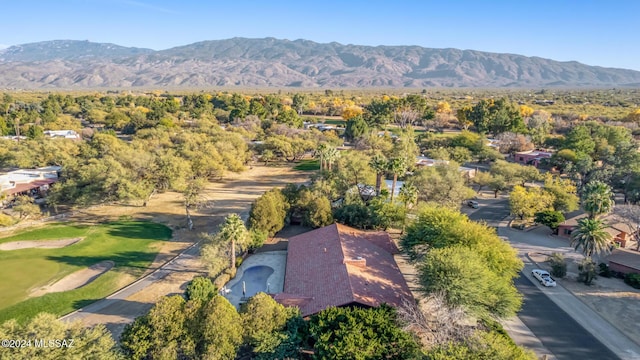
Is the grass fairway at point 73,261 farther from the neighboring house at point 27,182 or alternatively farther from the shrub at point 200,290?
the neighboring house at point 27,182

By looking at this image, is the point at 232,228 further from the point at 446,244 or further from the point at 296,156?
the point at 296,156

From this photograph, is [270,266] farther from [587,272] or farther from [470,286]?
[587,272]

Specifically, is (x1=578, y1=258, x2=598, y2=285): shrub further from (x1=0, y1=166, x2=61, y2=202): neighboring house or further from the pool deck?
(x1=0, y1=166, x2=61, y2=202): neighboring house

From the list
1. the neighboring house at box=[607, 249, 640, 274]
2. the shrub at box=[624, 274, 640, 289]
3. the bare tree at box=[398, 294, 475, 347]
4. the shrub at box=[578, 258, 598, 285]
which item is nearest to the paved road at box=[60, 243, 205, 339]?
the bare tree at box=[398, 294, 475, 347]

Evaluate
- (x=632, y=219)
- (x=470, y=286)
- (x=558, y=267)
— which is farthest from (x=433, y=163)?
(x=470, y=286)

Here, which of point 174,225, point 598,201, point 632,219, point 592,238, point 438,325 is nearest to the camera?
point 438,325

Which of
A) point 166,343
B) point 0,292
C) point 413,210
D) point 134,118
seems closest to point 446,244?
point 413,210
